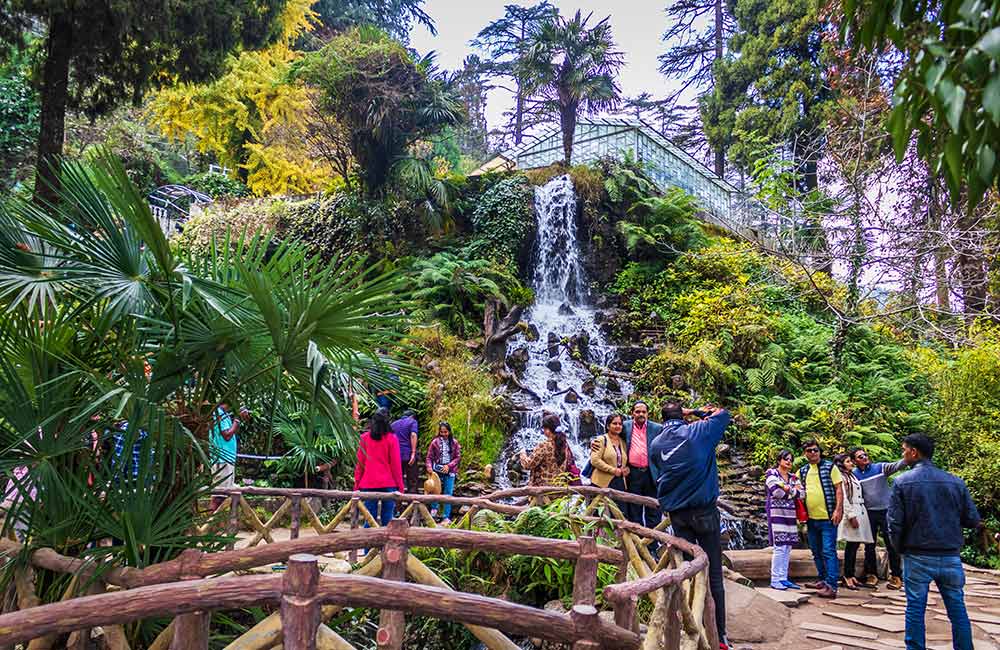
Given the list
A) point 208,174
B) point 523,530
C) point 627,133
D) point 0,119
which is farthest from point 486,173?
point 523,530

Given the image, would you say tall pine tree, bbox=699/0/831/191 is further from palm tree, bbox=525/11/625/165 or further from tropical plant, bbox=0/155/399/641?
tropical plant, bbox=0/155/399/641

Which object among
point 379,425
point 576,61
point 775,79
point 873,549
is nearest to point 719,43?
point 775,79

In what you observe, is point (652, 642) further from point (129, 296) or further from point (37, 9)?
point (37, 9)

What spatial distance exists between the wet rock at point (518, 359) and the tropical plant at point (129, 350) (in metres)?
11.5

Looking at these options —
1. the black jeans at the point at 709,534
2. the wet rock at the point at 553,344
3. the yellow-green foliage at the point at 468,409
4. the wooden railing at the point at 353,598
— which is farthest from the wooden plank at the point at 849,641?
the wet rock at the point at 553,344

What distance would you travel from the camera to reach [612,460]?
22.2 ft

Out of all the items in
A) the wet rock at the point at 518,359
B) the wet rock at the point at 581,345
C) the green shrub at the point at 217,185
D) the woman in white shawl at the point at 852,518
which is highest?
the green shrub at the point at 217,185

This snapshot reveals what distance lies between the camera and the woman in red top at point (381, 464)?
7.05 m

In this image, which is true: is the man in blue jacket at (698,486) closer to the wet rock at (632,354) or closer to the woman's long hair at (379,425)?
the woman's long hair at (379,425)

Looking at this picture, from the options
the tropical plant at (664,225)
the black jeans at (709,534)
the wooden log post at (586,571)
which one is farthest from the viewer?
the tropical plant at (664,225)

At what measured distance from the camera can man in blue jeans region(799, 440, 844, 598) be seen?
23.6 ft

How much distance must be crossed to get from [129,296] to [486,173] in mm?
16828

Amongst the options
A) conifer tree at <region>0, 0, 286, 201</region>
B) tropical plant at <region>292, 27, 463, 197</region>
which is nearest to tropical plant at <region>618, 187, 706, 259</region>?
tropical plant at <region>292, 27, 463, 197</region>

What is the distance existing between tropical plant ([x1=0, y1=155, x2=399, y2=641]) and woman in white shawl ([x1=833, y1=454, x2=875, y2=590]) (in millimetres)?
6072
